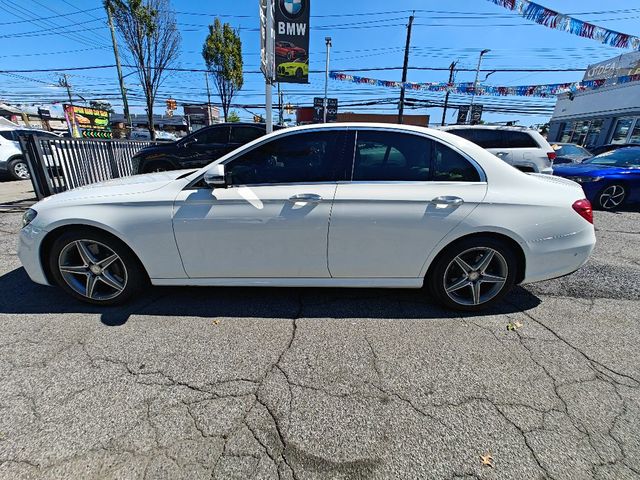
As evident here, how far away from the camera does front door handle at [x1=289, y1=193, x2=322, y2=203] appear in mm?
2473

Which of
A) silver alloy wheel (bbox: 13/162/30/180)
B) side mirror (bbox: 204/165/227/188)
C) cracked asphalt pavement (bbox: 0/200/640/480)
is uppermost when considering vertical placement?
side mirror (bbox: 204/165/227/188)

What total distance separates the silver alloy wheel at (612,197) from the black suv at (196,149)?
8532 mm

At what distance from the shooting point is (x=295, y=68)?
864 centimetres

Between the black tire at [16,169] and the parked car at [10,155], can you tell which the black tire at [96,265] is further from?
the black tire at [16,169]

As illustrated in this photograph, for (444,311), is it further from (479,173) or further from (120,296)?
(120,296)

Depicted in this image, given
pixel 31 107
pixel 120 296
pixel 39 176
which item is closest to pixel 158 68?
pixel 39 176

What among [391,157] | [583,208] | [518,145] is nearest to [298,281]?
[391,157]

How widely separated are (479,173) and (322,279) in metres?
1.64

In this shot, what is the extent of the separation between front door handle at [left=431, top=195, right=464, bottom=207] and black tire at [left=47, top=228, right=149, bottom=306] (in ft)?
8.79

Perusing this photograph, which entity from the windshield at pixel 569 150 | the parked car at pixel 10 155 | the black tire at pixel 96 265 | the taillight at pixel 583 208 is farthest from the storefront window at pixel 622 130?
the parked car at pixel 10 155

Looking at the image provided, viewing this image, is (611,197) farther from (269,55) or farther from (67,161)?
(67,161)

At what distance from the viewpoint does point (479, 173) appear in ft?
8.55

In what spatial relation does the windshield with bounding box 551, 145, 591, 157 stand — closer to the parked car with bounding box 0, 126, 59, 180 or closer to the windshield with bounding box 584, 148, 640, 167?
the windshield with bounding box 584, 148, 640, 167

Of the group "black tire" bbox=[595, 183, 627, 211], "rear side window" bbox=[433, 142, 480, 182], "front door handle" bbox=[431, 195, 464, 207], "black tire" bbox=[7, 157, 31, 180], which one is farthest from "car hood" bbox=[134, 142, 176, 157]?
"black tire" bbox=[595, 183, 627, 211]
